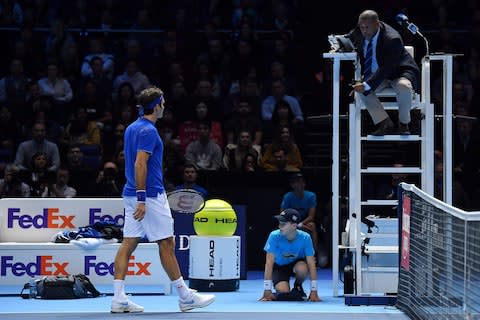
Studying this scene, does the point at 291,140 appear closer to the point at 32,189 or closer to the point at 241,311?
the point at 32,189

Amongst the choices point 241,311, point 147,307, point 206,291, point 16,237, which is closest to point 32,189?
point 16,237

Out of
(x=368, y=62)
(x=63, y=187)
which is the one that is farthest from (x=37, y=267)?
(x=368, y=62)

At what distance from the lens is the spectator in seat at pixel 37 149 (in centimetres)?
1667

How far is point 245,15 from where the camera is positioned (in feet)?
66.1

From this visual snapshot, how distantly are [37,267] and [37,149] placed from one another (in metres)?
4.25

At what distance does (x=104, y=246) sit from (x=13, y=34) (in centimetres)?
841

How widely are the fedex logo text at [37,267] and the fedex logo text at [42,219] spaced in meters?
0.49

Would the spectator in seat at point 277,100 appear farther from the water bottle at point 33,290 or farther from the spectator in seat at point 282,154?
the water bottle at point 33,290

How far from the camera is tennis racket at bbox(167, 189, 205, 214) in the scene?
12.4m

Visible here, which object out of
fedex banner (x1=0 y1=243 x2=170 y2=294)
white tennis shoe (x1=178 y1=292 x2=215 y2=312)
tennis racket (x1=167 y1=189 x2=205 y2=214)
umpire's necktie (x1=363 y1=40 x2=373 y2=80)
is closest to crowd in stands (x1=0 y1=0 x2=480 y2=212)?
fedex banner (x1=0 y1=243 x2=170 y2=294)

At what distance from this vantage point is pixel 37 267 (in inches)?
505

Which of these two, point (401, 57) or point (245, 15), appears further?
point (245, 15)

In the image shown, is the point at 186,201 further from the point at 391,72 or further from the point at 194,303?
the point at 391,72

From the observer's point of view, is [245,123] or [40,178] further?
[245,123]
